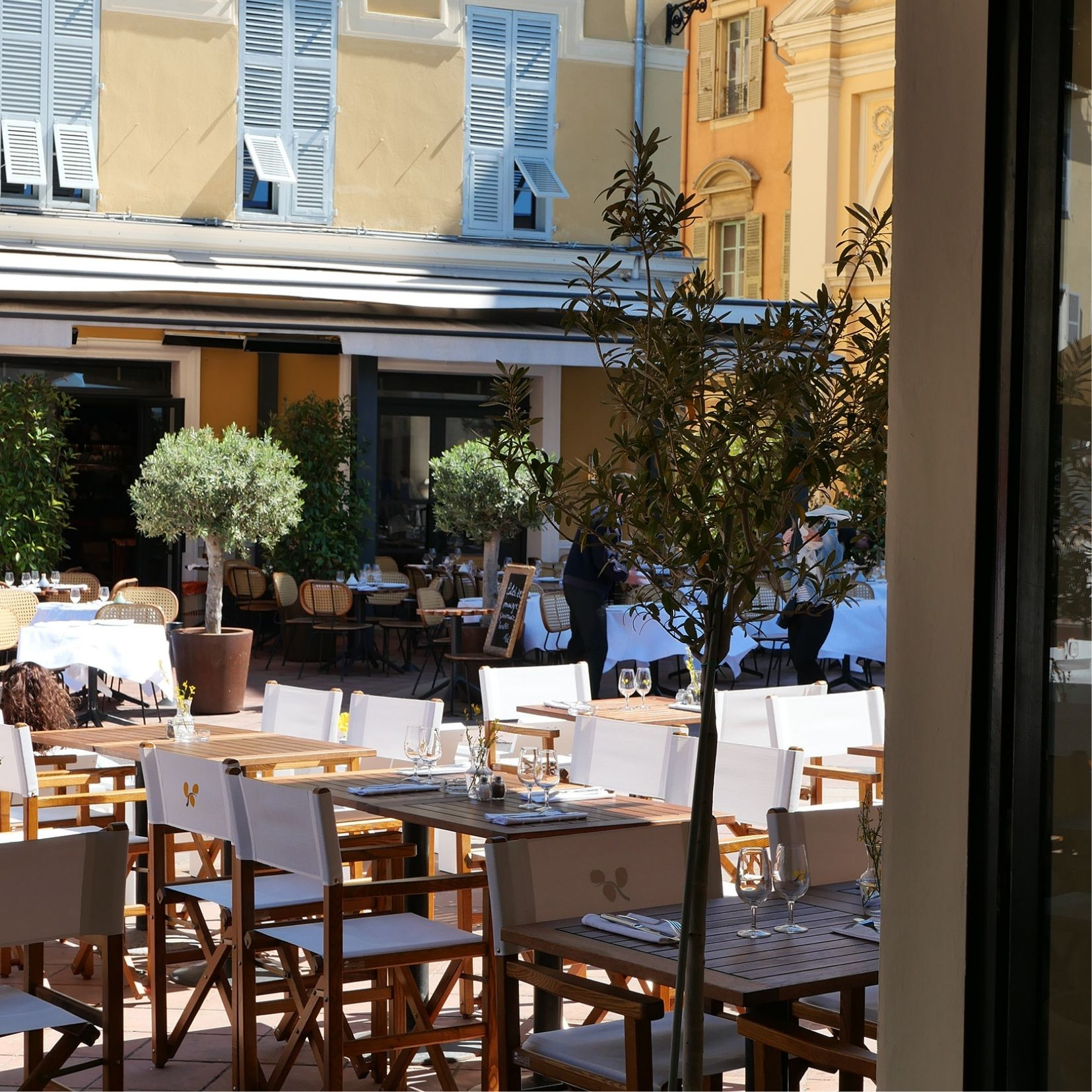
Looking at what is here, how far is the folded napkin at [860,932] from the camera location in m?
3.26

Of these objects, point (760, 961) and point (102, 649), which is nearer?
point (760, 961)

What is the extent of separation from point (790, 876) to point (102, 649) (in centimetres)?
729

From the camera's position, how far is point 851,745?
6.63m

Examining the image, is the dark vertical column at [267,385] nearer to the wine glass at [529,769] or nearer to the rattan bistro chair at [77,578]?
the rattan bistro chair at [77,578]

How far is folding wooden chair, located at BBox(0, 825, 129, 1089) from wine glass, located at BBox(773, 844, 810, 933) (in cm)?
133

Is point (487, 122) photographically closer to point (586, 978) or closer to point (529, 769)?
point (529, 769)

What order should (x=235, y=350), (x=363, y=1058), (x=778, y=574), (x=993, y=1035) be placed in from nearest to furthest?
(x=993, y=1035)
(x=778, y=574)
(x=363, y=1058)
(x=235, y=350)

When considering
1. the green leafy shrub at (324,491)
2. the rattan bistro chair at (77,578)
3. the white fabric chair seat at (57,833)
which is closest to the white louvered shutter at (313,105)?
the green leafy shrub at (324,491)

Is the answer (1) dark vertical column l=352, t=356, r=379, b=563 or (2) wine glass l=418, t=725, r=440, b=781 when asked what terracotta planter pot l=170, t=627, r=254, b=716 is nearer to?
(1) dark vertical column l=352, t=356, r=379, b=563

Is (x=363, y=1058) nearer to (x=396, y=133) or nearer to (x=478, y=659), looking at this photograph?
(x=478, y=659)

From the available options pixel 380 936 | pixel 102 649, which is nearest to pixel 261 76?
pixel 102 649

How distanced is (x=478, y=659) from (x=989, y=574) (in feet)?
30.1

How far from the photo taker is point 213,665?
1120 cm

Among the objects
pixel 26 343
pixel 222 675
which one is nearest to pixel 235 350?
pixel 26 343
